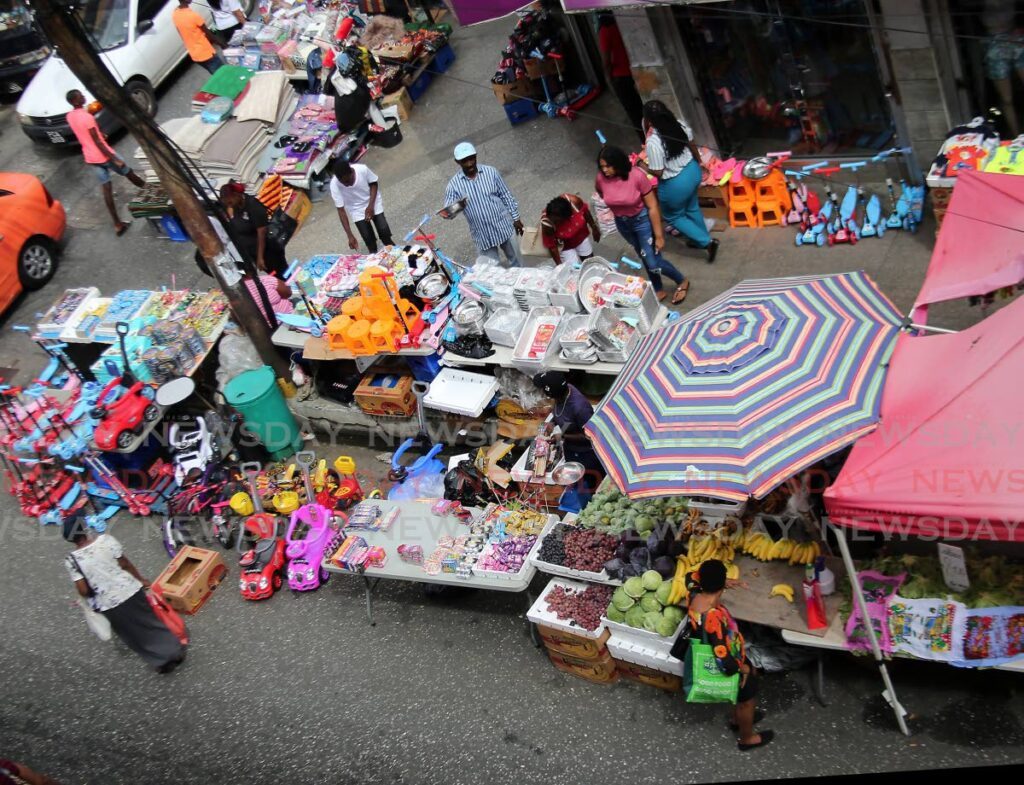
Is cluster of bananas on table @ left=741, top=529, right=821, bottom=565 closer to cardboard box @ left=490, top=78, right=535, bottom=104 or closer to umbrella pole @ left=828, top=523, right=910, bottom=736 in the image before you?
umbrella pole @ left=828, top=523, right=910, bottom=736

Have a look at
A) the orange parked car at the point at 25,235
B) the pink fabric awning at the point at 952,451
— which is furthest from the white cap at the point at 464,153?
the orange parked car at the point at 25,235

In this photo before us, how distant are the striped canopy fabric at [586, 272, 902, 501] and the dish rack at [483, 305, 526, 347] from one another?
208cm

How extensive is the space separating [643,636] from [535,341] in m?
2.84

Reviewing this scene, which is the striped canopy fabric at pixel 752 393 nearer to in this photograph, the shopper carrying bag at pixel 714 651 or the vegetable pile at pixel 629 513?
the shopper carrying bag at pixel 714 651

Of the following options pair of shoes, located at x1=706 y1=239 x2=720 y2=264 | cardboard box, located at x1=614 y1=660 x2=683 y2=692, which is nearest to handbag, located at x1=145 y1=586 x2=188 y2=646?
cardboard box, located at x1=614 y1=660 x2=683 y2=692

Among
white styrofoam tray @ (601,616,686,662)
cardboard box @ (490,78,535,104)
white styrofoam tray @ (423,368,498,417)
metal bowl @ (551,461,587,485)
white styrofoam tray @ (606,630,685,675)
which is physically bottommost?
white styrofoam tray @ (606,630,685,675)

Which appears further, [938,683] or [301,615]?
[301,615]

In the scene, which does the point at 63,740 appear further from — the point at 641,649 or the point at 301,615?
the point at 641,649

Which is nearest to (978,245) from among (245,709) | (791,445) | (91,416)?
(791,445)

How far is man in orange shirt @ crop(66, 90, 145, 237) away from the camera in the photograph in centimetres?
1315

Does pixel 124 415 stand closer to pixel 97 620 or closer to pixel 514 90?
pixel 97 620

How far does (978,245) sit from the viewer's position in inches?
257

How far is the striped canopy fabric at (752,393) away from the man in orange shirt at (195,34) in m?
11.3

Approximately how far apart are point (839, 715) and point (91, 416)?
7.50 m
